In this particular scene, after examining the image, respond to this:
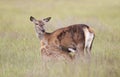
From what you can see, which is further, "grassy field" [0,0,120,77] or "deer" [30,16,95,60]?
"deer" [30,16,95,60]

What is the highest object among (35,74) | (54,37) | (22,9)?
(22,9)

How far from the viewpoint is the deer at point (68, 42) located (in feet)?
30.3

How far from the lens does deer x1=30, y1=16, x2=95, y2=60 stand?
9250 millimetres

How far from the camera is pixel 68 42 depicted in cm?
936

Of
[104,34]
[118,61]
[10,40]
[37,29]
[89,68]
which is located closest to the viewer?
[89,68]

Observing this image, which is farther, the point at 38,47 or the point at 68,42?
the point at 38,47

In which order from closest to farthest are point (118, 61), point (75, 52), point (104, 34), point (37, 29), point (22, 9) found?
point (118, 61), point (75, 52), point (37, 29), point (104, 34), point (22, 9)

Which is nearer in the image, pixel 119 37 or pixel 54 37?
pixel 54 37

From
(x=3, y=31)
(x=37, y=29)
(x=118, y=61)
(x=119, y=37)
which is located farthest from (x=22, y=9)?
(x=118, y=61)

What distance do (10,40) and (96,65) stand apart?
4230mm

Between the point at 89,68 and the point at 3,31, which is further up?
the point at 3,31

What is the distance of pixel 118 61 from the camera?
8.71 m

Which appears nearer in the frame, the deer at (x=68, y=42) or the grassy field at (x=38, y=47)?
the grassy field at (x=38, y=47)

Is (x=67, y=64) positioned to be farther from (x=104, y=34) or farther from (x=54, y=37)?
(x=104, y=34)
